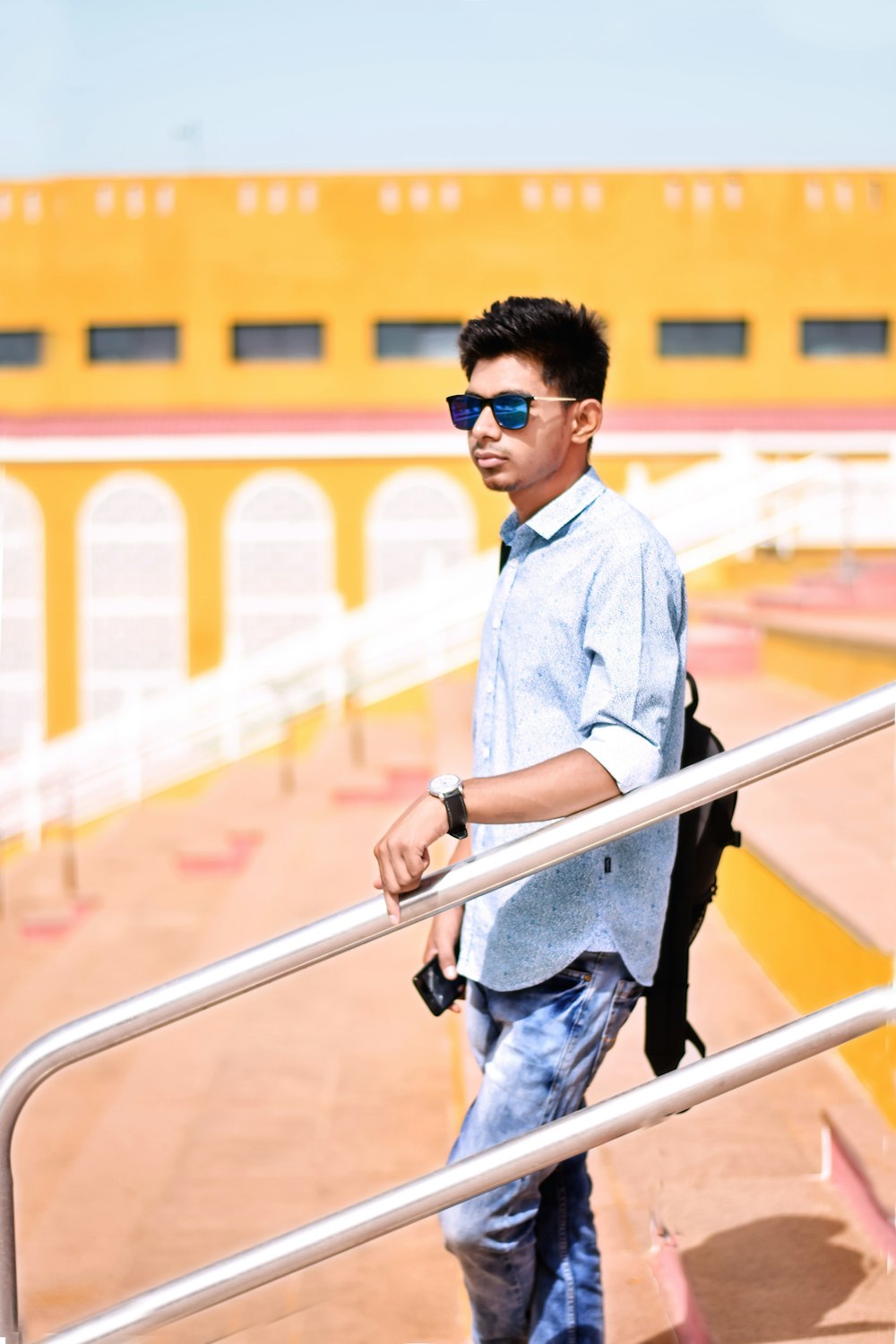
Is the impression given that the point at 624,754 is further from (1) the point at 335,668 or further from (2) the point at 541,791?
(1) the point at 335,668

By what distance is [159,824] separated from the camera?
888cm

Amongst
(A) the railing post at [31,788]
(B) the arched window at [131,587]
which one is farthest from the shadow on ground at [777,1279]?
(B) the arched window at [131,587]

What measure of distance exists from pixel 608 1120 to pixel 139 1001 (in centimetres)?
56

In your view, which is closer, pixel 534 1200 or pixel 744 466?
pixel 534 1200

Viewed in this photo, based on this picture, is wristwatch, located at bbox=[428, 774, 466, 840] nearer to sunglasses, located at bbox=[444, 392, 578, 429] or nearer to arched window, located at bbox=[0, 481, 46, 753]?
sunglasses, located at bbox=[444, 392, 578, 429]

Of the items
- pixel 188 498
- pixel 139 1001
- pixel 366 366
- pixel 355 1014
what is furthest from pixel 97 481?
pixel 139 1001

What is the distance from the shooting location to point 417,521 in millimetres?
16125

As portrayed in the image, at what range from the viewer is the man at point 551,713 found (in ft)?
5.25

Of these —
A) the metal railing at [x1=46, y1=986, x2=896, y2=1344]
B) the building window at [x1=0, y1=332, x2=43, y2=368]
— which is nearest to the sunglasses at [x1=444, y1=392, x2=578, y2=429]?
the metal railing at [x1=46, y1=986, x2=896, y2=1344]

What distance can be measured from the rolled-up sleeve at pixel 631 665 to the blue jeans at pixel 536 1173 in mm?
304

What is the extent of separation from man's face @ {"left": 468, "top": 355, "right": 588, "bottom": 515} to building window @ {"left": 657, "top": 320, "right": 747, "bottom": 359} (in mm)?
16263

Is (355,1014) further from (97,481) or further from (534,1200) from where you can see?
(97,481)

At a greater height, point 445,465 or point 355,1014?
point 445,465

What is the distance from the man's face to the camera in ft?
5.63
